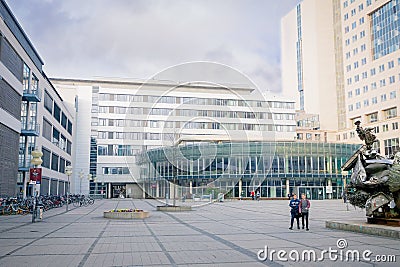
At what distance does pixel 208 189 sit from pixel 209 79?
37.0m

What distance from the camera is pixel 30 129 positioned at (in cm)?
4569

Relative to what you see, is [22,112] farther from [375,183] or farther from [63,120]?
[375,183]

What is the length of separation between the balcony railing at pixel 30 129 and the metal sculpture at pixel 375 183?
35.4 meters

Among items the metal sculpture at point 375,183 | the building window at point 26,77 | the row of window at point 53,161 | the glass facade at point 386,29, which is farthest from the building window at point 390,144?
the metal sculpture at point 375,183

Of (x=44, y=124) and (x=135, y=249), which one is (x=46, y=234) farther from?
(x=44, y=124)

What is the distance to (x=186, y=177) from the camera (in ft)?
186

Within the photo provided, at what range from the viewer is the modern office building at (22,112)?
36500 mm

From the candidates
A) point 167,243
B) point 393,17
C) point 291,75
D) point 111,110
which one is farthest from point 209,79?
point 291,75

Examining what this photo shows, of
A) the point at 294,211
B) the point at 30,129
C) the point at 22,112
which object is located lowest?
the point at 294,211

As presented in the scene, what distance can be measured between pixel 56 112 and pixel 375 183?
184 feet

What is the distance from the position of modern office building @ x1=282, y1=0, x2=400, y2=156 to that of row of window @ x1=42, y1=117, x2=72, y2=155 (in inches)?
2059

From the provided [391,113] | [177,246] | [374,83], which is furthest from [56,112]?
[374,83]

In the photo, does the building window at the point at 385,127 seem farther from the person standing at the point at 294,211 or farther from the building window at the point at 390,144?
the person standing at the point at 294,211

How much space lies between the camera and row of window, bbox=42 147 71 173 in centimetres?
5537
